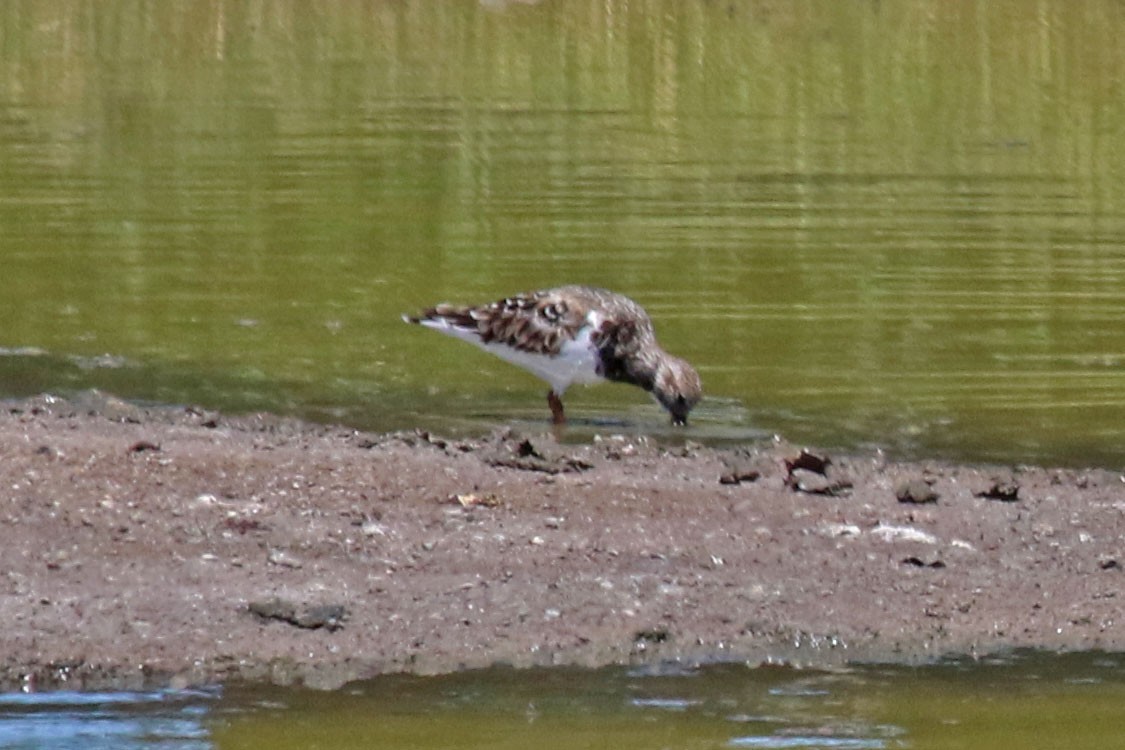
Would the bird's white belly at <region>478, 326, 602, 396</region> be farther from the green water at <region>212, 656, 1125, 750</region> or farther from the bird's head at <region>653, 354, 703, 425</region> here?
the green water at <region>212, 656, 1125, 750</region>

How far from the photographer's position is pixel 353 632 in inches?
308

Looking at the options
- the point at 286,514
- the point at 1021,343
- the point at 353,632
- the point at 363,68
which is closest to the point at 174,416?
the point at 286,514

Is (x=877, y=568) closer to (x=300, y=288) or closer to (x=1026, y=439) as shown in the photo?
(x=1026, y=439)

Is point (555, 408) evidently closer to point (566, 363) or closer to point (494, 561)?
point (566, 363)

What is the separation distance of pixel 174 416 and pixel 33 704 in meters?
4.50

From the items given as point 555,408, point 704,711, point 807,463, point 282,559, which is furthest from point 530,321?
point 704,711

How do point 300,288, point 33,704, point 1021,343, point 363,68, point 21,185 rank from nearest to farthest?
point 33,704 < point 1021,343 < point 300,288 < point 21,185 < point 363,68

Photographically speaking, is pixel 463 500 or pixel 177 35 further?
pixel 177 35

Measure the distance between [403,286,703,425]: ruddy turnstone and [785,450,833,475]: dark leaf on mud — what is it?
2075mm

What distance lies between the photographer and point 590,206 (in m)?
19.7

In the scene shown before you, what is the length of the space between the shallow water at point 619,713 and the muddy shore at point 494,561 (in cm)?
20

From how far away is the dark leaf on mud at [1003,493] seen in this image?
10.1 m

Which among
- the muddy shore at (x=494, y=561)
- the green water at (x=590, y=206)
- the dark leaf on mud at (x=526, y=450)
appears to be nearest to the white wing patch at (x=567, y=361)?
the green water at (x=590, y=206)

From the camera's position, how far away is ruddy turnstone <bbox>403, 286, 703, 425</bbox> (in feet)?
40.7
